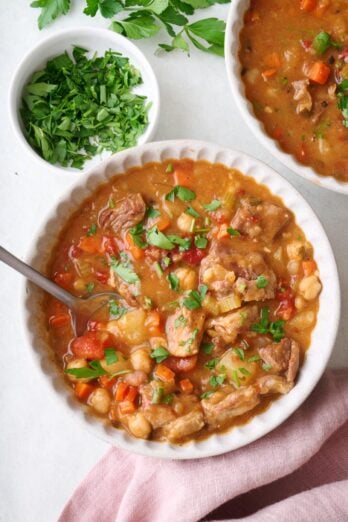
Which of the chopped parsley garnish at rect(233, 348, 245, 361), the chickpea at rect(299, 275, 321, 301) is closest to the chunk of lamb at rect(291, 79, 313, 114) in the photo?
the chickpea at rect(299, 275, 321, 301)

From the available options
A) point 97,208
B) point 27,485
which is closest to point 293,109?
point 97,208

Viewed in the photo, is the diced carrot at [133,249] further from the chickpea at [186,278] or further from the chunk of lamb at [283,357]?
the chunk of lamb at [283,357]

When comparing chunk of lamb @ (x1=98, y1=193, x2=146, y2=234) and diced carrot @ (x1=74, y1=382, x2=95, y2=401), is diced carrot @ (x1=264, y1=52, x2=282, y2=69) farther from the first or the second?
diced carrot @ (x1=74, y1=382, x2=95, y2=401)

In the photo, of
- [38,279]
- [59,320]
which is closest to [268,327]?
[59,320]

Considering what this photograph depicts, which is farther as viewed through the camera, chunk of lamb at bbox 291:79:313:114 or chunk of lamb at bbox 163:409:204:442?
chunk of lamb at bbox 291:79:313:114

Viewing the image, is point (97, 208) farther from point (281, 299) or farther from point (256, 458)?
point (256, 458)

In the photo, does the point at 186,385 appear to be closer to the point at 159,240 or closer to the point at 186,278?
the point at 186,278
